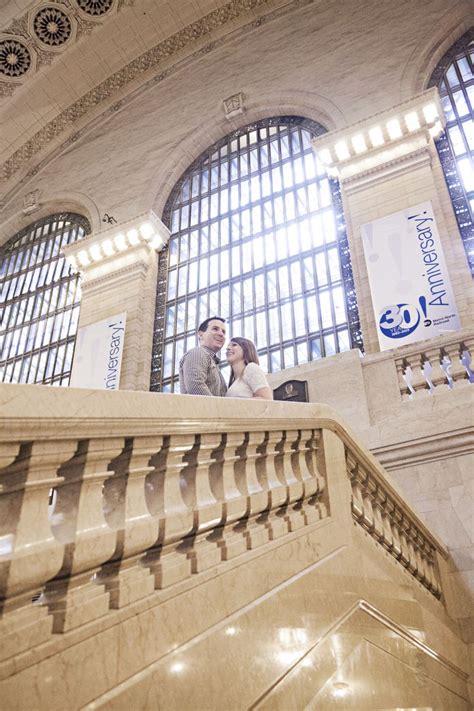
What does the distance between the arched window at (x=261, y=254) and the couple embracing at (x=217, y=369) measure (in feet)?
21.4

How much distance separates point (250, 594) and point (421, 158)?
9782mm

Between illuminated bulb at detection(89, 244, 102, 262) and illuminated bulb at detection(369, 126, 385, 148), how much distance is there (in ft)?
20.0

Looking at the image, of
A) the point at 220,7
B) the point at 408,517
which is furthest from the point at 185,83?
the point at 408,517

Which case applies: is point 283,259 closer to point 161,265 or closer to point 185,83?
point 161,265

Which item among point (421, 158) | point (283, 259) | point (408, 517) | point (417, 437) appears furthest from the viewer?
point (283, 259)

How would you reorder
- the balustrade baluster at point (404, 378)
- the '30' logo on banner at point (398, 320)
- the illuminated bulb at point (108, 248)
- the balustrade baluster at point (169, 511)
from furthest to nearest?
the illuminated bulb at point (108, 248) → the '30' logo on banner at point (398, 320) → the balustrade baluster at point (404, 378) → the balustrade baluster at point (169, 511)

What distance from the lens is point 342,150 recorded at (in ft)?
35.7

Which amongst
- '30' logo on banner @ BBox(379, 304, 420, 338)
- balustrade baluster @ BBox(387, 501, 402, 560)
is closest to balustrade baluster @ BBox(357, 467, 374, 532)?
balustrade baluster @ BBox(387, 501, 402, 560)

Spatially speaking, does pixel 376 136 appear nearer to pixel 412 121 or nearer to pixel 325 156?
pixel 412 121

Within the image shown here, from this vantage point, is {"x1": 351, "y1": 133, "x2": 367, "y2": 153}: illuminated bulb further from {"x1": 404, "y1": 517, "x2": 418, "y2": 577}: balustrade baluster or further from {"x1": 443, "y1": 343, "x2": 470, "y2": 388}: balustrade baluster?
{"x1": 404, "y1": 517, "x2": 418, "y2": 577}: balustrade baluster

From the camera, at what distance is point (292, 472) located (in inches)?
96.9

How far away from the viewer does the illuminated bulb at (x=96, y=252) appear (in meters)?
13.2

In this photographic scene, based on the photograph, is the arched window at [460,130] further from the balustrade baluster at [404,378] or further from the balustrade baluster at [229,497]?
the balustrade baluster at [229,497]

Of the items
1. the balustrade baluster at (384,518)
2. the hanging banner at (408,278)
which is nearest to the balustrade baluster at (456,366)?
the balustrade baluster at (384,518)
